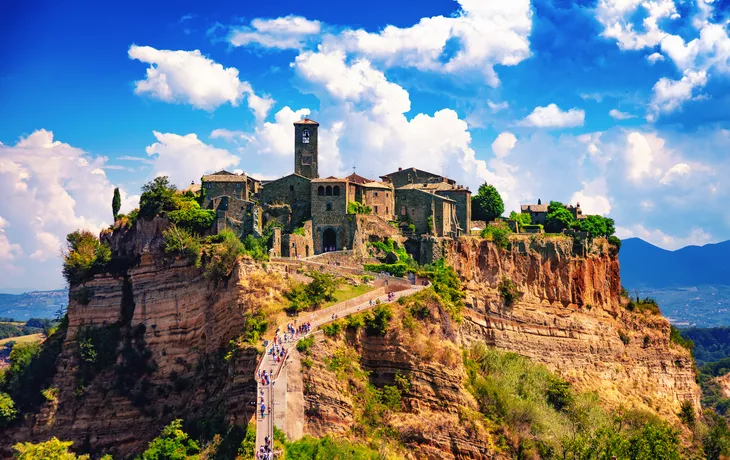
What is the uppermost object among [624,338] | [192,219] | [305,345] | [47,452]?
[192,219]

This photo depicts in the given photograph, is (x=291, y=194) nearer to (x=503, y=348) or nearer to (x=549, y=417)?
(x=503, y=348)

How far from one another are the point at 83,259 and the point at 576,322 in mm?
46116

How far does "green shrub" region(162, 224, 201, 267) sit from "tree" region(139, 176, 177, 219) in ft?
8.06

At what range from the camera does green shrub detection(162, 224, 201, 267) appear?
206 feet

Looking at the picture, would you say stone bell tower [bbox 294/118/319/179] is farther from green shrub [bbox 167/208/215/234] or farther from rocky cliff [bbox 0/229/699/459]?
rocky cliff [bbox 0/229/699/459]

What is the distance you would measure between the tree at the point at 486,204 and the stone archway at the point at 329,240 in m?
17.3

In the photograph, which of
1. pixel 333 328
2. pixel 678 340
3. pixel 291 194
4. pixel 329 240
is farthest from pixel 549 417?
pixel 678 340

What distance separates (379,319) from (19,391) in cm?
3612

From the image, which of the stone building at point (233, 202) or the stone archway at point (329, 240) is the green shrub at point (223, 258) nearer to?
the stone building at point (233, 202)

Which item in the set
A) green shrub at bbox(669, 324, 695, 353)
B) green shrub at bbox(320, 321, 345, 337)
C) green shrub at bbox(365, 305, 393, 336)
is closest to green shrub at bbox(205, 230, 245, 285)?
green shrub at bbox(320, 321, 345, 337)

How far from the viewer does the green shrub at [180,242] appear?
2473 inches

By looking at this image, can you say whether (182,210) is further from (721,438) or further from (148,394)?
(721,438)

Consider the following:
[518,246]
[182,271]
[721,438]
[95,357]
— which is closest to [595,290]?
[518,246]

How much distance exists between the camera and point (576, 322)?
7519 cm
